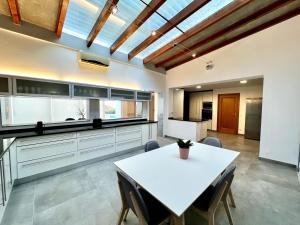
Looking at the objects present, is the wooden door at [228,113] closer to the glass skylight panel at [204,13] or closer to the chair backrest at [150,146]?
the glass skylight panel at [204,13]

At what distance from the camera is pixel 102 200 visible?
192 centimetres

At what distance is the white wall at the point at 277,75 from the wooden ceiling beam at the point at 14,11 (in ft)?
16.2

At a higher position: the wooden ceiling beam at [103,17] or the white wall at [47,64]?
the wooden ceiling beam at [103,17]

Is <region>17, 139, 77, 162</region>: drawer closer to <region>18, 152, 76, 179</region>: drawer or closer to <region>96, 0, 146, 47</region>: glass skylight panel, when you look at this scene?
<region>18, 152, 76, 179</region>: drawer

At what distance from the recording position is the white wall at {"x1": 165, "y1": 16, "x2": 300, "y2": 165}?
2916mm

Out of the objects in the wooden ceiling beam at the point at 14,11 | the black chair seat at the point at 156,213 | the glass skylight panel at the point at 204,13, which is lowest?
the black chair seat at the point at 156,213

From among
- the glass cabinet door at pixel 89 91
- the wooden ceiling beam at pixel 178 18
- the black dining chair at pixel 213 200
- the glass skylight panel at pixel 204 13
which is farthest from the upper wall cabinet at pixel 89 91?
the black dining chair at pixel 213 200

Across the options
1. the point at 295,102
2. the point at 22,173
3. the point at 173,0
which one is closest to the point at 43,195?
the point at 22,173

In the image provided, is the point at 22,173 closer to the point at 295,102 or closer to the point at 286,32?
the point at 295,102

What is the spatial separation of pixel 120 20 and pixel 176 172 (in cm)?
323

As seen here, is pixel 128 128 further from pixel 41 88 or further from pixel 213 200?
→ pixel 213 200

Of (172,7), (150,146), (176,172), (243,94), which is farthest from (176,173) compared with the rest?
(243,94)

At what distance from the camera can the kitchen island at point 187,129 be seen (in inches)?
189

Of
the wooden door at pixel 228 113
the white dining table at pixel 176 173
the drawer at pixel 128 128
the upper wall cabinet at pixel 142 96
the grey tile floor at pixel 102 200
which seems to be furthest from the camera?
the wooden door at pixel 228 113
